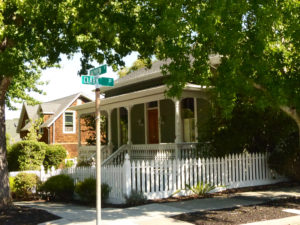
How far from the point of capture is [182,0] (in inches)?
375

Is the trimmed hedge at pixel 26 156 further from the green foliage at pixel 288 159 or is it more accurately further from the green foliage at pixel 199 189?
the green foliage at pixel 288 159

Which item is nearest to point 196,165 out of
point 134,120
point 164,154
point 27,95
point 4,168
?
point 164,154

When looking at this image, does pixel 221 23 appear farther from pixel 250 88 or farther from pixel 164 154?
pixel 164 154

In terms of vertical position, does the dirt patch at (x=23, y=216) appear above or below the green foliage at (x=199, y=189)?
below

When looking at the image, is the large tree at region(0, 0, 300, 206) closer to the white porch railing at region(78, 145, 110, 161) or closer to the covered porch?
the covered porch

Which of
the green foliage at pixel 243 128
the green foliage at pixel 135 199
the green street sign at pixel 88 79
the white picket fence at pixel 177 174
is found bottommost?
the green foliage at pixel 135 199

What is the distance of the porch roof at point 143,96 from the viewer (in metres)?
15.7

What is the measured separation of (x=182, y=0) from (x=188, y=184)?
240 inches

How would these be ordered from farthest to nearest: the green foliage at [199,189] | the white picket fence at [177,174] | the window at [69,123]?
1. the window at [69,123]
2. the green foliage at [199,189]
3. the white picket fence at [177,174]

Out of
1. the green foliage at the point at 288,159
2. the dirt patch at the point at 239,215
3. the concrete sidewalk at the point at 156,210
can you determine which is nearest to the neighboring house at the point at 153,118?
the green foliage at the point at 288,159

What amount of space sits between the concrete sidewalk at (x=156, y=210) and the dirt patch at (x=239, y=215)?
1.02 ft

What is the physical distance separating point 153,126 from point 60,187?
886cm

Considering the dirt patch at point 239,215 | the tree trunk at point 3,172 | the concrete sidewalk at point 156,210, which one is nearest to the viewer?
the dirt patch at point 239,215

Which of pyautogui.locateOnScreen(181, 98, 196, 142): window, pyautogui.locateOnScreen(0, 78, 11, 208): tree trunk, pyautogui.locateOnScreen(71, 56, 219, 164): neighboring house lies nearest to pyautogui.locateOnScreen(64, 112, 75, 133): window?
pyautogui.locateOnScreen(71, 56, 219, 164): neighboring house
